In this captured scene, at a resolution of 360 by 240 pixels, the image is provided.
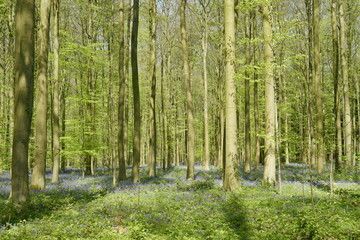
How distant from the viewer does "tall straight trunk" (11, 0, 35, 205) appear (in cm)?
807

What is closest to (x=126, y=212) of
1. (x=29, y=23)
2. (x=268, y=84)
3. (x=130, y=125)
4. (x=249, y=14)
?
(x=29, y=23)

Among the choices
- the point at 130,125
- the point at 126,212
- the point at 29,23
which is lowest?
the point at 126,212

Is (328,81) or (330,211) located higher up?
(328,81)

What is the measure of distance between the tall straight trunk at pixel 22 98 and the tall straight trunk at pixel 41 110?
4.96 m

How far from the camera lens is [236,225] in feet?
23.5

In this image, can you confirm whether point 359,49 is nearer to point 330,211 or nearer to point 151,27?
point 151,27

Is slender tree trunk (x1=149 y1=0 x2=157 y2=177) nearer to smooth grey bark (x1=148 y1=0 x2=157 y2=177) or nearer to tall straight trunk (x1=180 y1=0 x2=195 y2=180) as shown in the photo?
smooth grey bark (x1=148 y1=0 x2=157 y2=177)

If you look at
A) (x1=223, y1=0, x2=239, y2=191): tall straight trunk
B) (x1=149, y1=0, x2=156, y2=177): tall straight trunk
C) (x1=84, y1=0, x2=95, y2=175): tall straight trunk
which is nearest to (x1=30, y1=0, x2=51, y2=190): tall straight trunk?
(x1=84, y1=0, x2=95, y2=175): tall straight trunk

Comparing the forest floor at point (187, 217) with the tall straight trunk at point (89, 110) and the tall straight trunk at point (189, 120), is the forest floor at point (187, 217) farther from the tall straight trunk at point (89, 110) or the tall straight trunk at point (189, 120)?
the tall straight trunk at point (89, 110)

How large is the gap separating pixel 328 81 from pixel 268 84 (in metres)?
34.6

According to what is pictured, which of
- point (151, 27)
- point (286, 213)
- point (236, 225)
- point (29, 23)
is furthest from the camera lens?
point (151, 27)

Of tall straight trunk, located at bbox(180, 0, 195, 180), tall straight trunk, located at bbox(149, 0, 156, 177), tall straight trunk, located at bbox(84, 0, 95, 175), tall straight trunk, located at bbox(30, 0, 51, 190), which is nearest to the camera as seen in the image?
tall straight trunk, located at bbox(30, 0, 51, 190)

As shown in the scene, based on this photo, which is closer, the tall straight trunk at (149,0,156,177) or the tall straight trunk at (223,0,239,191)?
the tall straight trunk at (223,0,239,191)

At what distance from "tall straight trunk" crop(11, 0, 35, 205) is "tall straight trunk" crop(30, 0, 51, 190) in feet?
16.3
